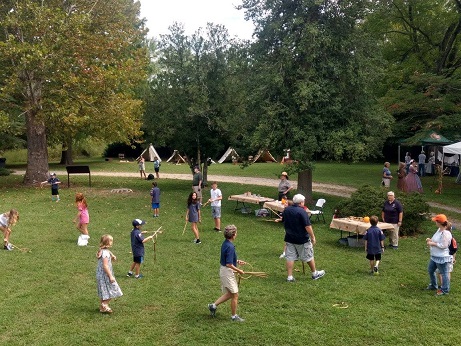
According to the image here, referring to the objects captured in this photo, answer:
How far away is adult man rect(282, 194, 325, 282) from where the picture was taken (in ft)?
34.3

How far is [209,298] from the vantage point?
31.7ft

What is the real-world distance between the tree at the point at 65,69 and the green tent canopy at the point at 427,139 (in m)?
15.2

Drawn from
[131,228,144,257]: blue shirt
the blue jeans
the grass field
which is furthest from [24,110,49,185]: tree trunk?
the blue jeans

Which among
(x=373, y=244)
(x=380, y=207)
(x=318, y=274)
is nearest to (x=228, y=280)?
(x=318, y=274)

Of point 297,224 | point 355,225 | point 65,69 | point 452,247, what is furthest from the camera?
point 65,69

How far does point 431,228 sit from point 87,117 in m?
17.0

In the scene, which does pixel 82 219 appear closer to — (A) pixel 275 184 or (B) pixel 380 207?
(B) pixel 380 207

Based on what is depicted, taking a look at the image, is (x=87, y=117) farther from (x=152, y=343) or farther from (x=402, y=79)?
(x=402, y=79)

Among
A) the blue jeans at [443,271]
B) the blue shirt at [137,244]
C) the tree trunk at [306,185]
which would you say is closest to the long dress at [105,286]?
the blue shirt at [137,244]

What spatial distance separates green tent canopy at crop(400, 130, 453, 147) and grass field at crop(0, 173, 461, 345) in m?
12.0

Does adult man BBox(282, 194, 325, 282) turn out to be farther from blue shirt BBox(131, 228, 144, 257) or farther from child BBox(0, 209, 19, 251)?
child BBox(0, 209, 19, 251)

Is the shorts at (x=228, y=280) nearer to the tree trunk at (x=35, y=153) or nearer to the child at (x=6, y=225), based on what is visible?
the child at (x=6, y=225)

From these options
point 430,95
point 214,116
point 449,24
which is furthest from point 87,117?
point 449,24

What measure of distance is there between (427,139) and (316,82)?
35.8 ft
